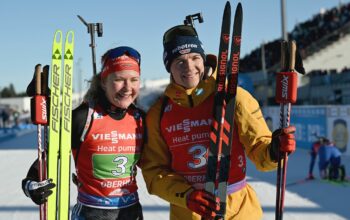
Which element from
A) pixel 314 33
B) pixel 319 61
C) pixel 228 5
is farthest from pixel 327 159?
pixel 314 33

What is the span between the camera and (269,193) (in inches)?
312

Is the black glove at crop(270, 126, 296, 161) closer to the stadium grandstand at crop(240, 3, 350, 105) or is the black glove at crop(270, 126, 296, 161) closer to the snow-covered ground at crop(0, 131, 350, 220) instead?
the snow-covered ground at crop(0, 131, 350, 220)

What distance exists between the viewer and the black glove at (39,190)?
9.14 ft

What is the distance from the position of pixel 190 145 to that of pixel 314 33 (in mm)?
36554

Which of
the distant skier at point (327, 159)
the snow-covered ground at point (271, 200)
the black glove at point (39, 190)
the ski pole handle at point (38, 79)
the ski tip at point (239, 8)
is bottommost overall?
the snow-covered ground at point (271, 200)

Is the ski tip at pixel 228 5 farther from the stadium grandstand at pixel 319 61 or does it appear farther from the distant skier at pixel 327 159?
the stadium grandstand at pixel 319 61

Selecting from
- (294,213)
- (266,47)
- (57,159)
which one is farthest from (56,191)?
(266,47)

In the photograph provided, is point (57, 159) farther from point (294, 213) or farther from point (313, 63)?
point (313, 63)

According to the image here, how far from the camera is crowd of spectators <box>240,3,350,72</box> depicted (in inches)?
1325

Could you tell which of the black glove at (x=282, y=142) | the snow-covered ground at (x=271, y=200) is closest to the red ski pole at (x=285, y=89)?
the black glove at (x=282, y=142)

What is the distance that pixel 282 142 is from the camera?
8.18 feet

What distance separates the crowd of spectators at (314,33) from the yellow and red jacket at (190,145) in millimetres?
30257

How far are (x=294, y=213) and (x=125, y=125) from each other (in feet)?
13.9

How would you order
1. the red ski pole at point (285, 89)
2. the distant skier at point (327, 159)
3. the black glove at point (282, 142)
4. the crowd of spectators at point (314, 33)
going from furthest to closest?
1. the crowd of spectators at point (314, 33)
2. the distant skier at point (327, 159)
3. the red ski pole at point (285, 89)
4. the black glove at point (282, 142)
